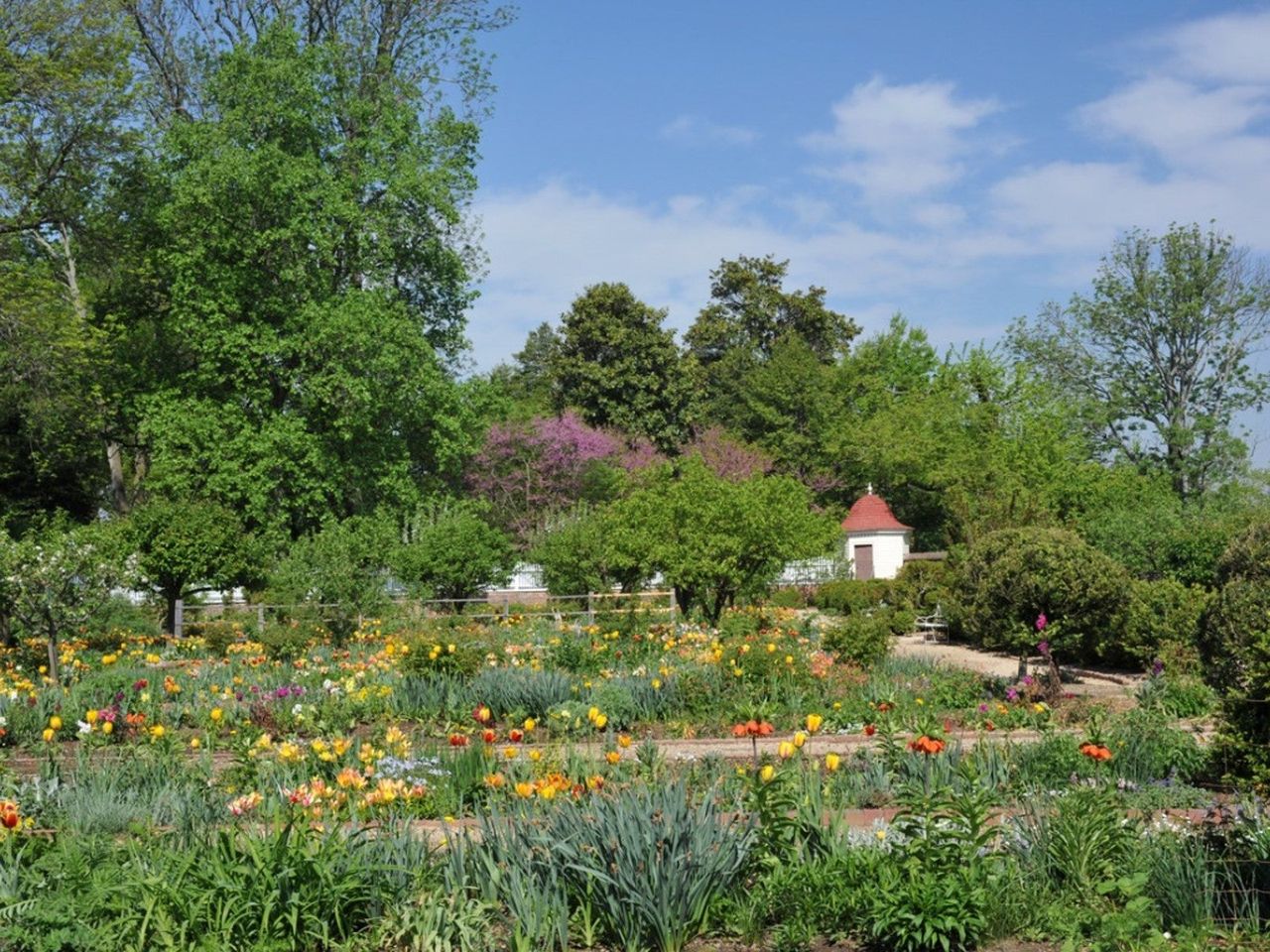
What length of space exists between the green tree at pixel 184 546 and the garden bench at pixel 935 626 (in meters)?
13.0

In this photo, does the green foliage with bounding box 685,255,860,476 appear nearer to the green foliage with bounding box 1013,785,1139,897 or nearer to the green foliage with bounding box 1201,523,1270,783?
the green foliage with bounding box 1201,523,1270,783

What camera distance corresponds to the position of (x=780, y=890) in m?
5.02

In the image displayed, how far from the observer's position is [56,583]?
1475cm

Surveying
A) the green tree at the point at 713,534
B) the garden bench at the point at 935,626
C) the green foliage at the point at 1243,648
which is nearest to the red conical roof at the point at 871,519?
the garden bench at the point at 935,626

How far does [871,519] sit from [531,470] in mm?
10706

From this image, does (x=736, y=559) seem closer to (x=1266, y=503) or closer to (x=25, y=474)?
(x=1266, y=503)

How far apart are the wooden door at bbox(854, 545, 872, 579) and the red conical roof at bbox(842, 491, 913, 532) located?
1.98 ft

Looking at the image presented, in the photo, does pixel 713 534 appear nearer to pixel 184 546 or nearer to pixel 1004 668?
pixel 1004 668

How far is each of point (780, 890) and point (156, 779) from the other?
4188 millimetres

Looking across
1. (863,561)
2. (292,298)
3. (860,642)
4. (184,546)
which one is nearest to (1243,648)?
(860,642)

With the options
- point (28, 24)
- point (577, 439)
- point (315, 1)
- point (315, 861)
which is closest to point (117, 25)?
point (28, 24)

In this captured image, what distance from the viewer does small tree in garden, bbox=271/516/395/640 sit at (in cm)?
1875

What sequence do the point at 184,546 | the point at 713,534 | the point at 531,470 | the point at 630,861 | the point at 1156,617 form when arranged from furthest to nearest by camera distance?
the point at 531,470, the point at 184,546, the point at 713,534, the point at 1156,617, the point at 630,861

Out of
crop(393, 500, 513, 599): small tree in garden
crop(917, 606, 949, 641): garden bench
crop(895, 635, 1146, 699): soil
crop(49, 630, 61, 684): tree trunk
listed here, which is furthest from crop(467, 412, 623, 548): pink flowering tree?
crop(49, 630, 61, 684): tree trunk
